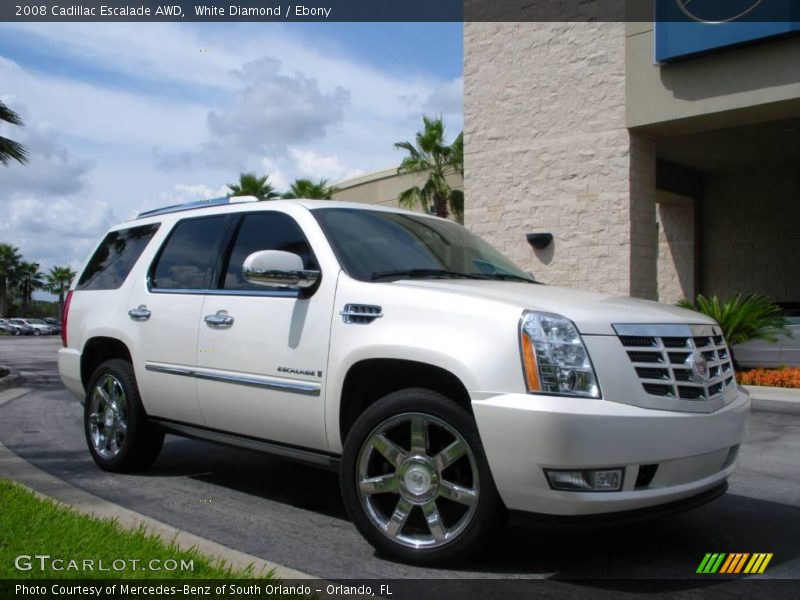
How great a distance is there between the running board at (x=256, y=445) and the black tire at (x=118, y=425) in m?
0.17

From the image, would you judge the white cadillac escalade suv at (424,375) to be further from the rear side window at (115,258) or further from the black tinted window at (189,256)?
the rear side window at (115,258)

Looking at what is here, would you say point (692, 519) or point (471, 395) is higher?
point (471, 395)

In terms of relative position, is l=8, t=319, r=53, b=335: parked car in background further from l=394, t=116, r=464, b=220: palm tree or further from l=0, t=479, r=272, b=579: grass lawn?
l=0, t=479, r=272, b=579: grass lawn

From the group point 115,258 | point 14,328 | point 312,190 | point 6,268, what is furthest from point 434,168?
point 6,268

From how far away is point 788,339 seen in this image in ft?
42.6

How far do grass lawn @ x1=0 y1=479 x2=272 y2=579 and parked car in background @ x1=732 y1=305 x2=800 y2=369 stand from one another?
11.3m

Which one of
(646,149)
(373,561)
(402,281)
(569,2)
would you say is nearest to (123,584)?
(373,561)

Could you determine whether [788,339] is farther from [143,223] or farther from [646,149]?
[143,223]

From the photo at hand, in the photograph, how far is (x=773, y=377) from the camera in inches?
481

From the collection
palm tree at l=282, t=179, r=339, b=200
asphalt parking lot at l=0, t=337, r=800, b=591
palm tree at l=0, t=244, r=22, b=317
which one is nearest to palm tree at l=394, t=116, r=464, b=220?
palm tree at l=282, t=179, r=339, b=200

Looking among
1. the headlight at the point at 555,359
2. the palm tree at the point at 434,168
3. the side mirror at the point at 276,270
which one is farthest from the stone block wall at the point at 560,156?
the headlight at the point at 555,359

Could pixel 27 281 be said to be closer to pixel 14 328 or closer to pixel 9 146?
pixel 14 328

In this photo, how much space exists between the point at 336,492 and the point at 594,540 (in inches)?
74.6

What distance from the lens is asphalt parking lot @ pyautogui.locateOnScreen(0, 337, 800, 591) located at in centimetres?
392
